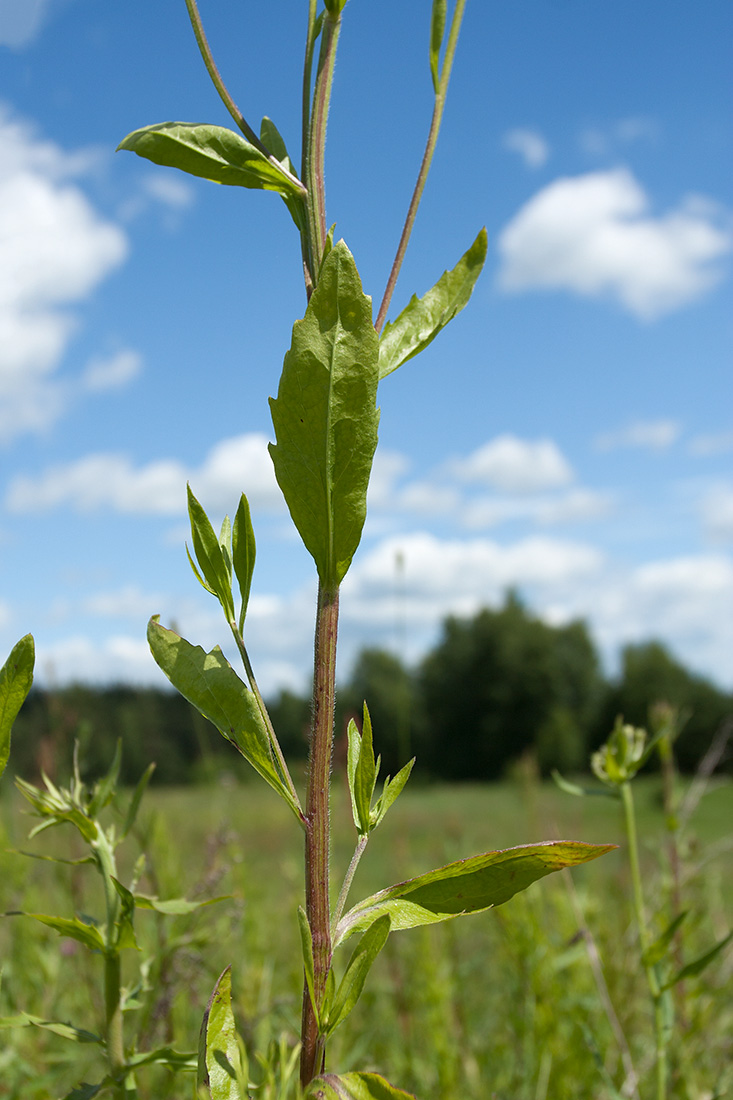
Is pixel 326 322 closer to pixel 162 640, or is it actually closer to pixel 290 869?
pixel 162 640

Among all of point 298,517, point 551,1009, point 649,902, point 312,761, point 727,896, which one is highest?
point 298,517

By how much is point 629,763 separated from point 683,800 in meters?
0.40

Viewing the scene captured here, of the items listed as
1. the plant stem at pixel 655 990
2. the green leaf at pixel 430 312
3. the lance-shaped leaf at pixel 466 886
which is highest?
the green leaf at pixel 430 312

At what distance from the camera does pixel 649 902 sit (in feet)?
4.68

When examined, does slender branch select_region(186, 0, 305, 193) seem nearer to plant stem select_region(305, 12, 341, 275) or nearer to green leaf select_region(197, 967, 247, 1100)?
plant stem select_region(305, 12, 341, 275)

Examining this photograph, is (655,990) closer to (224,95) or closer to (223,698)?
(223,698)

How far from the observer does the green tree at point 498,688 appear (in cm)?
2703

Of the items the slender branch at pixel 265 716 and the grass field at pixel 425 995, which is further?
the grass field at pixel 425 995

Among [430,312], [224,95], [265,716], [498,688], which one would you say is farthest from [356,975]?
[498,688]

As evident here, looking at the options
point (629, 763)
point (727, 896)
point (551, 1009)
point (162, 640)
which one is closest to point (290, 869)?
point (551, 1009)

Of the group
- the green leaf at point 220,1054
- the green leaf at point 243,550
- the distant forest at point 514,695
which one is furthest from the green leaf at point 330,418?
the distant forest at point 514,695

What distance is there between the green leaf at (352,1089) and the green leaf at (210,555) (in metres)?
0.29

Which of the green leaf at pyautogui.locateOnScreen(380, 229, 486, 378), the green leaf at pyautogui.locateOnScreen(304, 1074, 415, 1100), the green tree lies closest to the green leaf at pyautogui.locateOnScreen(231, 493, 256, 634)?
the green leaf at pyautogui.locateOnScreen(380, 229, 486, 378)

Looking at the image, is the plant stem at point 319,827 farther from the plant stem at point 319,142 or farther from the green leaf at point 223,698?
the plant stem at point 319,142
